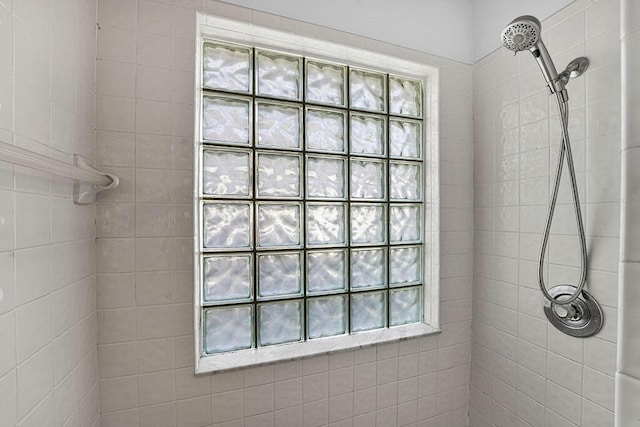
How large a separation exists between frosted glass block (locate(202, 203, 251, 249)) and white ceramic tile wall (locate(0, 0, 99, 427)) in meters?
0.38

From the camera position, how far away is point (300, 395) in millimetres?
1209

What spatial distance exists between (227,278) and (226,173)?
44cm

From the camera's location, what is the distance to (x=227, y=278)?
123cm

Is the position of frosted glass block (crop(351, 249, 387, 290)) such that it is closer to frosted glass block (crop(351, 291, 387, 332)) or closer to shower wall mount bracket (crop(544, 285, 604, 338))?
frosted glass block (crop(351, 291, 387, 332))

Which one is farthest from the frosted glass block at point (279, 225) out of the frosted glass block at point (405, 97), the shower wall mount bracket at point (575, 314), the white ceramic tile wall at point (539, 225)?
the shower wall mount bracket at point (575, 314)

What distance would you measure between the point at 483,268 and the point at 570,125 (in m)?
0.71

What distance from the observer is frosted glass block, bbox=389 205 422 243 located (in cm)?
149

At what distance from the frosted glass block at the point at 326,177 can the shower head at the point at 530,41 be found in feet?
2.46

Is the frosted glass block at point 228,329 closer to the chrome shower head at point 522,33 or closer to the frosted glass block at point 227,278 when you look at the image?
the frosted glass block at point 227,278

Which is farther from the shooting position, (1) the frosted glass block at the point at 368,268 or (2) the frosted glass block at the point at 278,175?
(1) the frosted glass block at the point at 368,268

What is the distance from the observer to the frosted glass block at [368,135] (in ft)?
4.69

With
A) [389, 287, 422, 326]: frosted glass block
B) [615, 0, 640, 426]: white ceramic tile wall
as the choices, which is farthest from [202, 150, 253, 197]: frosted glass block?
[615, 0, 640, 426]: white ceramic tile wall

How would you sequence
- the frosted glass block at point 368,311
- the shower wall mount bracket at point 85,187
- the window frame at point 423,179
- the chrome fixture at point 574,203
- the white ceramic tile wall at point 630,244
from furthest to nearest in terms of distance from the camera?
1. the frosted glass block at point 368,311
2. the window frame at point 423,179
3. the chrome fixture at point 574,203
4. the shower wall mount bracket at point 85,187
5. the white ceramic tile wall at point 630,244

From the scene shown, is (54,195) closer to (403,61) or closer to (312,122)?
(312,122)
